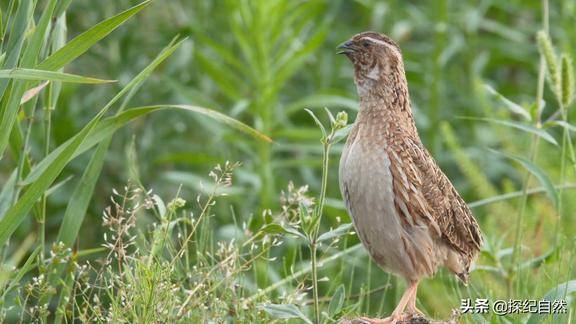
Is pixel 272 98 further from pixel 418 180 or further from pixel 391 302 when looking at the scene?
pixel 418 180

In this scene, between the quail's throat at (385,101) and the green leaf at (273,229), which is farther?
the quail's throat at (385,101)

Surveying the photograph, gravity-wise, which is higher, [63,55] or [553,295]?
[63,55]

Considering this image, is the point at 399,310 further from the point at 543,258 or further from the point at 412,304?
the point at 543,258

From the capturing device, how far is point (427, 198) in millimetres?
4527

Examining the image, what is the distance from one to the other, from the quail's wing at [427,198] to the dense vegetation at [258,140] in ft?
0.83

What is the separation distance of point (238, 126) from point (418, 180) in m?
0.75

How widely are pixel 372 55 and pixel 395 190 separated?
0.58 meters

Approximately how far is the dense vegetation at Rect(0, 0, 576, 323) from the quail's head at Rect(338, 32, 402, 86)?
0.49 meters

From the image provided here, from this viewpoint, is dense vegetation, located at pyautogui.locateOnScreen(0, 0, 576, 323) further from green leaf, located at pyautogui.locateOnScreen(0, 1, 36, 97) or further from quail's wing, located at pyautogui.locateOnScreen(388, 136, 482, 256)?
quail's wing, located at pyautogui.locateOnScreen(388, 136, 482, 256)

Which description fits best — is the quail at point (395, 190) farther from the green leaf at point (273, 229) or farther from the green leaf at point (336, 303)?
the green leaf at point (273, 229)

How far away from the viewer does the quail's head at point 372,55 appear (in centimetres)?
461

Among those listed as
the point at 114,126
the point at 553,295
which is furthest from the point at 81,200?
the point at 553,295

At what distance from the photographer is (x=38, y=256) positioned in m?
4.38

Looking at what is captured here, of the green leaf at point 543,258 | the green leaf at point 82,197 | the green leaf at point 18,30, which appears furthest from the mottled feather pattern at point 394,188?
the green leaf at point 18,30
